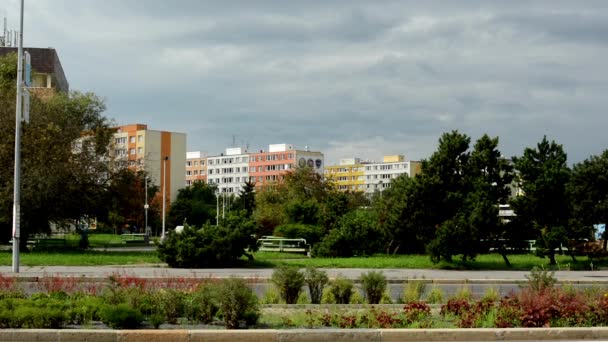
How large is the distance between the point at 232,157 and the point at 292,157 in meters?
19.8

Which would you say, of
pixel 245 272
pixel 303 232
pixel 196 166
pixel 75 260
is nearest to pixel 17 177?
pixel 75 260

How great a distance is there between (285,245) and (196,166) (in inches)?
6095

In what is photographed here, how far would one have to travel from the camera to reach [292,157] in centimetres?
17012

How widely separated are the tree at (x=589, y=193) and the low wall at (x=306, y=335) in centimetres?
2123

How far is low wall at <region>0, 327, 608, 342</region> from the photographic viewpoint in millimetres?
10602

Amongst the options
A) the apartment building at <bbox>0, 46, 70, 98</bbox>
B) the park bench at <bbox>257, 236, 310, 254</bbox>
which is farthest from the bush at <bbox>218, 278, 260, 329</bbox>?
the apartment building at <bbox>0, 46, 70, 98</bbox>

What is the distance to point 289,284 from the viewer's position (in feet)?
49.2

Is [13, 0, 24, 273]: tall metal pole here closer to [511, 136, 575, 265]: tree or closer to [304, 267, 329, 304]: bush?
[304, 267, 329, 304]: bush

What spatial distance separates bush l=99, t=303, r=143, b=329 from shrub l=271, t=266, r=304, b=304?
4176 mm

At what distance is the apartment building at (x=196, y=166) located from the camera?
192m

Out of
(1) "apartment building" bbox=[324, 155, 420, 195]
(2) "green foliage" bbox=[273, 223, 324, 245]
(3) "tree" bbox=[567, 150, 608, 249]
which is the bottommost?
(2) "green foliage" bbox=[273, 223, 324, 245]

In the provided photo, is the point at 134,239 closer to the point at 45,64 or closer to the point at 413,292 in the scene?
the point at 45,64

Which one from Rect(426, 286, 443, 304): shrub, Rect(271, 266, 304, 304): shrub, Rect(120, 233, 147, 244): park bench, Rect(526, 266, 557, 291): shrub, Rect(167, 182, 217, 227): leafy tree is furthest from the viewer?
Rect(167, 182, 217, 227): leafy tree

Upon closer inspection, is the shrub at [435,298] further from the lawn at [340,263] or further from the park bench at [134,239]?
the park bench at [134,239]
